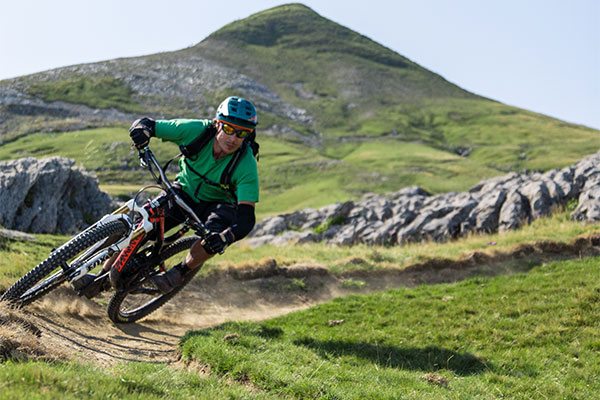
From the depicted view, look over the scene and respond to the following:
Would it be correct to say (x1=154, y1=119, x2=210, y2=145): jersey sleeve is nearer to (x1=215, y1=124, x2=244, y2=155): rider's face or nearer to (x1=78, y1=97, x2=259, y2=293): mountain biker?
(x1=78, y1=97, x2=259, y2=293): mountain biker

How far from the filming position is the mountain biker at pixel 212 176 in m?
7.73

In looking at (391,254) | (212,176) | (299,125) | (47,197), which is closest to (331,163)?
(299,125)

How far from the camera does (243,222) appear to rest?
7.61 metres

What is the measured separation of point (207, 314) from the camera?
489 inches

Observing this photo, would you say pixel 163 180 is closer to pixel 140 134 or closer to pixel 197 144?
pixel 140 134

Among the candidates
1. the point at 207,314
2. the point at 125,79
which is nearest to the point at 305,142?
the point at 125,79

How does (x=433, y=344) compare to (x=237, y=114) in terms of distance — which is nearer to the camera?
(x=237, y=114)

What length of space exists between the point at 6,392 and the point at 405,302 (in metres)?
10.3

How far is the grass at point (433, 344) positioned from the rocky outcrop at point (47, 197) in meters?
15.4

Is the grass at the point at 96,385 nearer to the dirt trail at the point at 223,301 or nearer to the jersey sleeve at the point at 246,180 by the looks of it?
the dirt trail at the point at 223,301

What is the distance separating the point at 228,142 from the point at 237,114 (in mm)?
531

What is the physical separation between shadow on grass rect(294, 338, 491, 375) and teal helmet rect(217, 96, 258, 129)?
447 cm

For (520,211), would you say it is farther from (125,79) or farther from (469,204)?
(125,79)

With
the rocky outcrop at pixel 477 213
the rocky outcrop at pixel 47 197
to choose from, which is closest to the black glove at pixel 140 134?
the rocky outcrop at pixel 47 197
